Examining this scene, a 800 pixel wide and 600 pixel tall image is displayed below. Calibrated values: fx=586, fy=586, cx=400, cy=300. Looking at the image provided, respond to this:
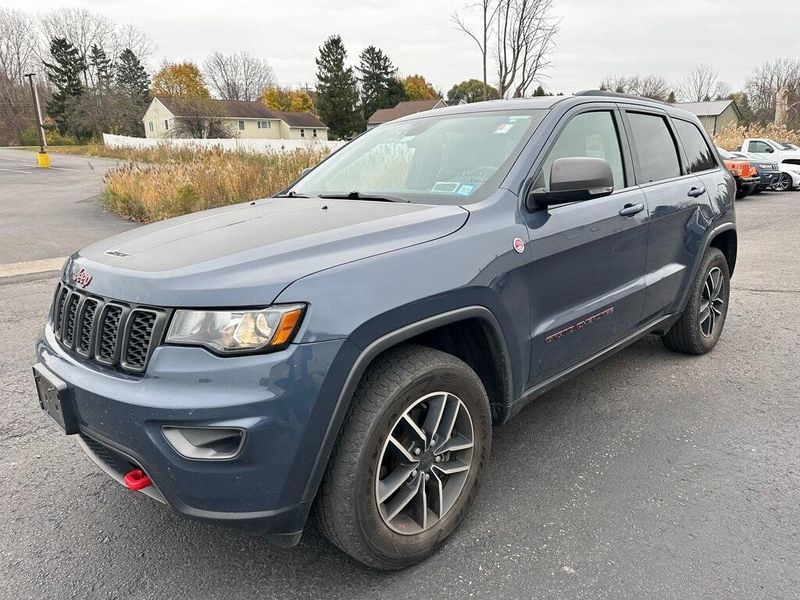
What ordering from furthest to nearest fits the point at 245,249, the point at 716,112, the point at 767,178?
1. the point at 716,112
2. the point at 767,178
3. the point at 245,249

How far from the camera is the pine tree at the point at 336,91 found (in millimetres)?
65500

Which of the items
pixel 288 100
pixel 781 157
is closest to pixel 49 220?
pixel 781 157

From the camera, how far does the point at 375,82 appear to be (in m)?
74.2

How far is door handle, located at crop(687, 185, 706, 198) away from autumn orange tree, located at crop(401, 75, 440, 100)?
261ft

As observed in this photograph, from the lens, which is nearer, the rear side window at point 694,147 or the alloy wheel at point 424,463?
the alloy wheel at point 424,463

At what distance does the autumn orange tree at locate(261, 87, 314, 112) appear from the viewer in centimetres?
8250

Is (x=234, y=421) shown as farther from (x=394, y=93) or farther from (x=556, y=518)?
(x=394, y=93)

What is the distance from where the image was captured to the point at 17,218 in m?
12.2

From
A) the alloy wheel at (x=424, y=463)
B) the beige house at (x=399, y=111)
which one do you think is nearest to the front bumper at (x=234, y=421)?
the alloy wheel at (x=424, y=463)

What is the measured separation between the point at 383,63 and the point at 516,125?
7729cm

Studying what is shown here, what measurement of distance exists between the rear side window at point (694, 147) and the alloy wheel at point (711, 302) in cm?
78

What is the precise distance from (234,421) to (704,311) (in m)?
3.82

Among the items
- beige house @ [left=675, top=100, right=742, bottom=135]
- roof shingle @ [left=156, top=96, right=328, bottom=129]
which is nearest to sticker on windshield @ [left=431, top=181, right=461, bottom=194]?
roof shingle @ [left=156, top=96, right=328, bottom=129]

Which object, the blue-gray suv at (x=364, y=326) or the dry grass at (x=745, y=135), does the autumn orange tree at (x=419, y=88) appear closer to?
the dry grass at (x=745, y=135)
